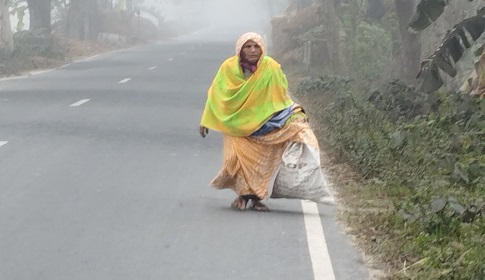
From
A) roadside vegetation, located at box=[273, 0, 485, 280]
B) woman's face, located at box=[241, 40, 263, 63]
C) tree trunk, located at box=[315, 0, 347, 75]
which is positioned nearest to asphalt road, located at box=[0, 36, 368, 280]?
roadside vegetation, located at box=[273, 0, 485, 280]

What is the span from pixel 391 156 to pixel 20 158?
4.10 metres

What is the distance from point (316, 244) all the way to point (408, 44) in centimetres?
1179

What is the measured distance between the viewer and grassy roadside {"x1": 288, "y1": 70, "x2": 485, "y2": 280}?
7.82 meters

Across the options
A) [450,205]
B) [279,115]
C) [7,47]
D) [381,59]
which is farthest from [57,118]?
[7,47]

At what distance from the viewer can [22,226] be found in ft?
29.0

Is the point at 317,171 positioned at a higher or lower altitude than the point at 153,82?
higher

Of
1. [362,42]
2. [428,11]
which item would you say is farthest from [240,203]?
[362,42]

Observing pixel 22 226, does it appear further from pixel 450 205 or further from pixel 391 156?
pixel 391 156

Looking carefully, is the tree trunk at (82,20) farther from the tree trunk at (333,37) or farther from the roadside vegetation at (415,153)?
the roadside vegetation at (415,153)

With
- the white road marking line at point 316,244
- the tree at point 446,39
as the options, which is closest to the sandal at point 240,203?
the white road marking line at point 316,244

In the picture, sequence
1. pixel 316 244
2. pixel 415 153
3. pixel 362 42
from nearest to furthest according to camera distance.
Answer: pixel 316 244 < pixel 415 153 < pixel 362 42

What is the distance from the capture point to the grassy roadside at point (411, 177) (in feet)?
25.6

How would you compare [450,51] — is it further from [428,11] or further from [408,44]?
[408,44]

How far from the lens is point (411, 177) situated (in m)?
11.0
